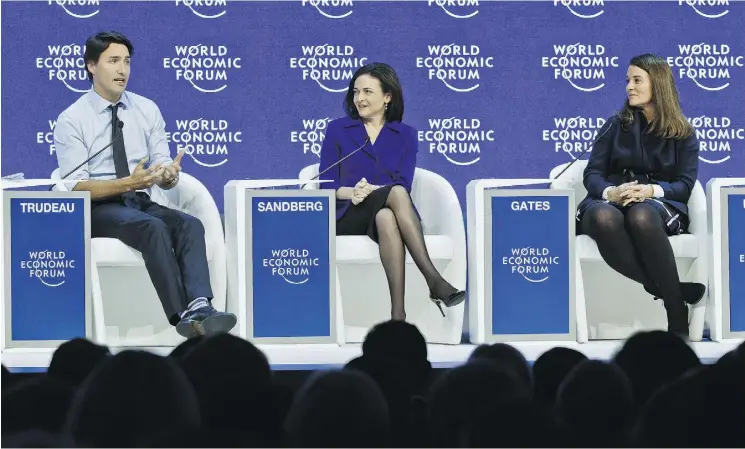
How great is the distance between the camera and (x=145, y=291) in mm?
4227

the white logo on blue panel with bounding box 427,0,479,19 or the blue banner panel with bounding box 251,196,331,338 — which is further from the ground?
the white logo on blue panel with bounding box 427,0,479,19

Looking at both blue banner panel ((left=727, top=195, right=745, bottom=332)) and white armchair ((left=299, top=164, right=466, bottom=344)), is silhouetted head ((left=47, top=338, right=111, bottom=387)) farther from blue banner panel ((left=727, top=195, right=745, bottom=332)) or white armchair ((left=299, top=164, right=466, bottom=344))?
blue banner panel ((left=727, top=195, right=745, bottom=332))

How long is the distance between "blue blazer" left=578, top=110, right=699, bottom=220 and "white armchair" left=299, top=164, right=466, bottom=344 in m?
0.52

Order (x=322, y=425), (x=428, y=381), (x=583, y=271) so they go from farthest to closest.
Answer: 1. (x=583, y=271)
2. (x=428, y=381)
3. (x=322, y=425)

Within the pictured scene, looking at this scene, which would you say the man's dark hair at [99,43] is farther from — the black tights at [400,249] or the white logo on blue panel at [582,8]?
the white logo on blue panel at [582,8]

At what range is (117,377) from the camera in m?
1.36

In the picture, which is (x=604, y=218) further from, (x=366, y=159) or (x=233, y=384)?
(x=233, y=384)

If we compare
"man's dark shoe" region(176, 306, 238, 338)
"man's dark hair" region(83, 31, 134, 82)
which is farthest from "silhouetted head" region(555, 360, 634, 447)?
"man's dark hair" region(83, 31, 134, 82)

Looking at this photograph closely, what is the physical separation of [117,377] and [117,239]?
2.71 m

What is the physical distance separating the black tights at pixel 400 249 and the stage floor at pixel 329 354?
8.6 inches

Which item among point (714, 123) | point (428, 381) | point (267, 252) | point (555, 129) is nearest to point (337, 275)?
point (267, 252)

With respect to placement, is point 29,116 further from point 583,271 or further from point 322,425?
point 322,425

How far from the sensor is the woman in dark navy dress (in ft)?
13.5

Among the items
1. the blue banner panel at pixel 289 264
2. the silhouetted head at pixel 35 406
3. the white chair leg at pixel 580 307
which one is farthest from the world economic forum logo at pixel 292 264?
the silhouetted head at pixel 35 406
